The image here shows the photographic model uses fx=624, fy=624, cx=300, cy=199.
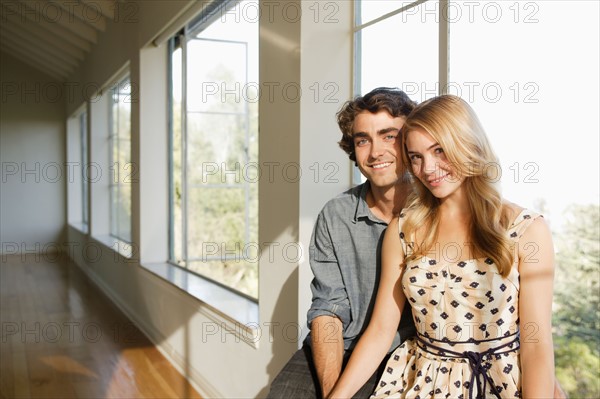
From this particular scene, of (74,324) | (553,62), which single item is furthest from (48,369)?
(553,62)

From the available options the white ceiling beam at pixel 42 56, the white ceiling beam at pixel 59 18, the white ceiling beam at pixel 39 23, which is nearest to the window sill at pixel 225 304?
the white ceiling beam at pixel 59 18

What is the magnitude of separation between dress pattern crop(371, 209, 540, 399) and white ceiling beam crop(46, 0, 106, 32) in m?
5.56

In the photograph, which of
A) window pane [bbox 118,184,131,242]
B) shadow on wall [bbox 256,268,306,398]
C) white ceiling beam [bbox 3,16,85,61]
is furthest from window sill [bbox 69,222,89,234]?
shadow on wall [bbox 256,268,306,398]

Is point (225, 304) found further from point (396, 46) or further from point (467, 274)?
point (467, 274)

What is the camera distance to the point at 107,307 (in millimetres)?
5949

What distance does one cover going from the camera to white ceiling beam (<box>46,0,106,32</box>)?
617 centimetres

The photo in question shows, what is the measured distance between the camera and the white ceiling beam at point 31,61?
32.4 ft

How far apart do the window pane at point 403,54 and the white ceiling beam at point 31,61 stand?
8.69m

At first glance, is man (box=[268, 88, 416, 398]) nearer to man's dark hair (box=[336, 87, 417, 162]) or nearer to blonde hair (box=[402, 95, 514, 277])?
man's dark hair (box=[336, 87, 417, 162])

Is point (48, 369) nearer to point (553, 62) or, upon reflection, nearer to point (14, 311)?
point (14, 311)

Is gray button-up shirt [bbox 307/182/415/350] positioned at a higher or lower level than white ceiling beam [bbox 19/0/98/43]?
lower

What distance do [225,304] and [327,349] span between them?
4.96 ft

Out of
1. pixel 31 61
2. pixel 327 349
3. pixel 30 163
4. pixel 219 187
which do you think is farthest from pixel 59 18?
pixel 327 349

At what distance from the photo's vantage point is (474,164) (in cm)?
143
